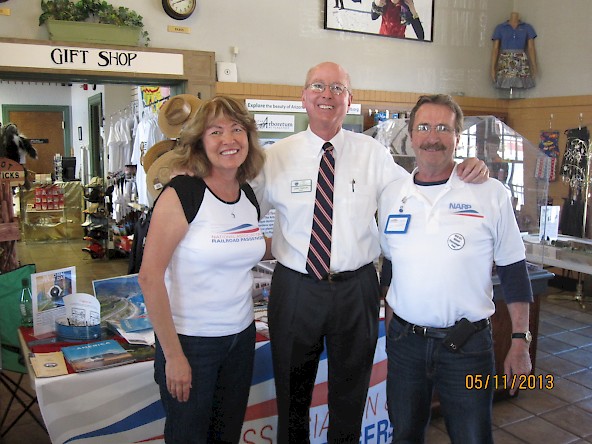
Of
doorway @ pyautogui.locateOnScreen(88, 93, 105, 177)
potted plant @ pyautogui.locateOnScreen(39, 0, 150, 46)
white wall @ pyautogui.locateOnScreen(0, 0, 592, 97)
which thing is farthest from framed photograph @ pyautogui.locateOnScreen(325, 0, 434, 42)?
doorway @ pyautogui.locateOnScreen(88, 93, 105, 177)

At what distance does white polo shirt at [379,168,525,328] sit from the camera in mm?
1856

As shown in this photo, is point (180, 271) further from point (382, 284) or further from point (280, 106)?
point (280, 106)

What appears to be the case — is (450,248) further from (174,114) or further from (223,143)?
(174,114)

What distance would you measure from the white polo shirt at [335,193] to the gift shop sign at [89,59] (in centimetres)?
313

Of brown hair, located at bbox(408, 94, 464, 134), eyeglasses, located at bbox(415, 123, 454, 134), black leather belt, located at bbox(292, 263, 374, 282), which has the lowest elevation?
black leather belt, located at bbox(292, 263, 374, 282)

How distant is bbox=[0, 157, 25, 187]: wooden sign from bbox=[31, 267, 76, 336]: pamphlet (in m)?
2.31

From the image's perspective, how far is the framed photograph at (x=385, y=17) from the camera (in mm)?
5844

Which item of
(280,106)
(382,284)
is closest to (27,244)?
(280,106)

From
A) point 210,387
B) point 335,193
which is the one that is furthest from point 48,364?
point 335,193

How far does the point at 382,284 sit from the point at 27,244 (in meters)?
8.53

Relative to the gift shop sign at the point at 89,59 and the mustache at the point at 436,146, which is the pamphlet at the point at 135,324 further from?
the gift shop sign at the point at 89,59

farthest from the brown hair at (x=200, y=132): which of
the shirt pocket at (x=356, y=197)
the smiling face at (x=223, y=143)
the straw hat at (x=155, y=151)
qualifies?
the straw hat at (x=155, y=151)

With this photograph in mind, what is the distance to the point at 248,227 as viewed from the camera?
6.10 feet

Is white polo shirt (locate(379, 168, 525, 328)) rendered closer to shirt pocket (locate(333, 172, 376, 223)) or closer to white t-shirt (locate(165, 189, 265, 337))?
shirt pocket (locate(333, 172, 376, 223))
